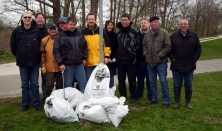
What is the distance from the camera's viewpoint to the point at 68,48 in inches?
179

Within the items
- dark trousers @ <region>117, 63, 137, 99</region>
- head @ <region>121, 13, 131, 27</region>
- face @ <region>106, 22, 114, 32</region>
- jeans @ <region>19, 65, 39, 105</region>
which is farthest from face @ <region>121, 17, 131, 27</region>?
jeans @ <region>19, 65, 39, 105</region>

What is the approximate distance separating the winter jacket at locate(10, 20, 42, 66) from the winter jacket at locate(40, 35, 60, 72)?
0.12 m

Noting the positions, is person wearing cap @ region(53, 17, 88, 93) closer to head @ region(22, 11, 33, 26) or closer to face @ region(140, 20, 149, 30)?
head @ region(22, 11, 33, 26)

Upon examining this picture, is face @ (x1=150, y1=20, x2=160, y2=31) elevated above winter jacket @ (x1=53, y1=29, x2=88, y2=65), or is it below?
above

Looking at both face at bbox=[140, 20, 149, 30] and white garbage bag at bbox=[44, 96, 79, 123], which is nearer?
white garbage bag at bbox=[44, 96, 79, 123]

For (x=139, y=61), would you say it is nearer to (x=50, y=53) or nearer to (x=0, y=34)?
(x=50, y=53)

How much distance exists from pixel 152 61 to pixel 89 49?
1.35 m

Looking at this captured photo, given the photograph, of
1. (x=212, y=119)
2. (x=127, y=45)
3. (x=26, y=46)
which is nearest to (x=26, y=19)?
(x=26, y=46)

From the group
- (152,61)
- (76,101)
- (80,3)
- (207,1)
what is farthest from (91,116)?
(207,1)

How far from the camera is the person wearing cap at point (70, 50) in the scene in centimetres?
455

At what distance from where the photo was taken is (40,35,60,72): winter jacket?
484 cm

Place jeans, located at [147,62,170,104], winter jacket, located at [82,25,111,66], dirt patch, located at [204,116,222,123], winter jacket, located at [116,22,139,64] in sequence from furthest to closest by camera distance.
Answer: winter jacket, located at [116,22,139,64], jeans, located at [147,62,170,104], winter jacket, located at [82,25,111,66], dirt patch, located at [204,116,222,123]

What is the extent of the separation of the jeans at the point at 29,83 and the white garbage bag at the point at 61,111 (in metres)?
0.88

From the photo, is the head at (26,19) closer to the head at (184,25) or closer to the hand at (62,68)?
the hand at (62,68)
